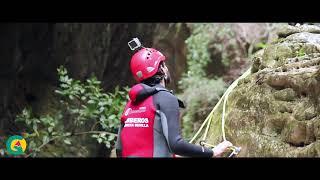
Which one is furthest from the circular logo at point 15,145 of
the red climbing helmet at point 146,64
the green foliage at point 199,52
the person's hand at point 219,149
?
the green foliage at point 199,52

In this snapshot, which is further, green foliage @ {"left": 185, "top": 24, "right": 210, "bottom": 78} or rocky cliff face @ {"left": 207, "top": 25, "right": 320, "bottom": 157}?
green foliage @ {"left": 185, "top": 24, "right": 210, "bottom": 78}

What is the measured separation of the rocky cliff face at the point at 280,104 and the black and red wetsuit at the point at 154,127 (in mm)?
587

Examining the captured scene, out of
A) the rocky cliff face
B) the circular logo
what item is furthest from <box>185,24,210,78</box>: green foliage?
the circular logo

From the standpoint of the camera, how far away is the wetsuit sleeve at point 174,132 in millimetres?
2295

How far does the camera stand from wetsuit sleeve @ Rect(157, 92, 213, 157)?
7.53 ft

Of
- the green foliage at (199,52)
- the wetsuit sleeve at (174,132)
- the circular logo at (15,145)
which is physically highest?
the green foliage at (199,52)

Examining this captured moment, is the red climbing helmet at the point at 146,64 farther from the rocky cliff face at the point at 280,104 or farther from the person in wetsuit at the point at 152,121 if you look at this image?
the rocky cliff face at the point at 280,104

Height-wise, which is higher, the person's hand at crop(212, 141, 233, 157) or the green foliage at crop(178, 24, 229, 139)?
the green foliage at crop(178, 24, 229, 139)

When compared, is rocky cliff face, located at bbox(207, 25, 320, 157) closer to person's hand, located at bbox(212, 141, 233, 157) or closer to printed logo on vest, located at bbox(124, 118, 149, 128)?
person's hand, located at bbox(212, 141, 233, 157)

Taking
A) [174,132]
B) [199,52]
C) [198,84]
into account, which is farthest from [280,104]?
[199,52]
